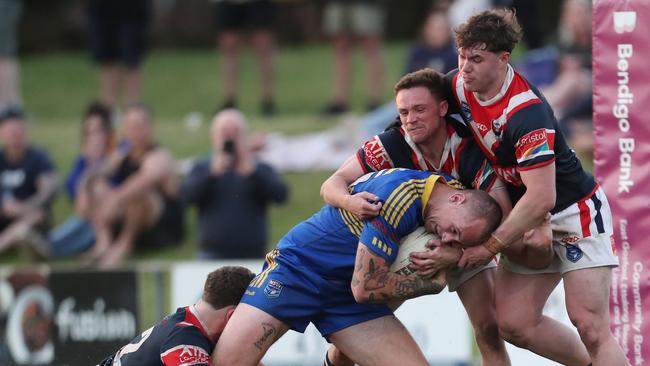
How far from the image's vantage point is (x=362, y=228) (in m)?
5.86

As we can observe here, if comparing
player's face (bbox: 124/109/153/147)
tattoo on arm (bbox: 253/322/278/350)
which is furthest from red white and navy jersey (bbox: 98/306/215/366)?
player's face (bbox: 124/109/153/147)

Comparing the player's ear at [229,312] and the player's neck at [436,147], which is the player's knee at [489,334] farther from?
the player's ear at [229,312]

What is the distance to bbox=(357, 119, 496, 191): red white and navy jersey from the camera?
19.4ft

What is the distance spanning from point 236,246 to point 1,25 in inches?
172

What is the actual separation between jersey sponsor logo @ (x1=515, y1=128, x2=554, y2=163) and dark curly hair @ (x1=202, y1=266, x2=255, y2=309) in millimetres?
1590

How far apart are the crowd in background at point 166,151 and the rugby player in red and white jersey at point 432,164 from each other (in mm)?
3845

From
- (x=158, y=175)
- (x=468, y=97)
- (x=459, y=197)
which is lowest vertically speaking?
(x=158, y=175)

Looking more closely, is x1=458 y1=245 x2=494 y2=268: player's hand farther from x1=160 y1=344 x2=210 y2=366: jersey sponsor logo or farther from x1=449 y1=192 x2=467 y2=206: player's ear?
x1=160 y1=344 x2=210 y2=366: jersey sponsor logo

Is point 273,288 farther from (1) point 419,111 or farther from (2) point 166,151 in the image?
(2) point 166,151

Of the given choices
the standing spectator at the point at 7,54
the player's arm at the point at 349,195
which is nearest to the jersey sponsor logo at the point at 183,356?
the player's arm at the point at 349,195

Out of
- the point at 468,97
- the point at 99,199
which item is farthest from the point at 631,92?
the point at 99,199

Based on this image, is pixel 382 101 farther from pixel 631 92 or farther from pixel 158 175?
pixel 631 92

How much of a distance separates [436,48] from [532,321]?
6250 mm

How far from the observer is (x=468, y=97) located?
226 inches
